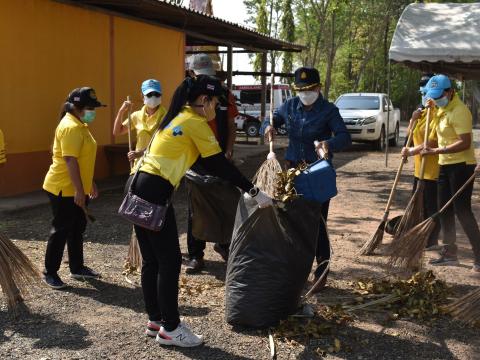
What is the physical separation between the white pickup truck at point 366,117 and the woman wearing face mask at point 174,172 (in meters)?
13.6

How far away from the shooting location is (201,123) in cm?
340

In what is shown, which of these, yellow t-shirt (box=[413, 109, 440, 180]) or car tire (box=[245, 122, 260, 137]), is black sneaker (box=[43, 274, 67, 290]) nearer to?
yellow t-shirt (box=[413, 109, 440, 180])

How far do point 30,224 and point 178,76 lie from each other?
273 inches

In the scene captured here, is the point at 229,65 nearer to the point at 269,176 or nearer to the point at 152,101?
the point at 152,101

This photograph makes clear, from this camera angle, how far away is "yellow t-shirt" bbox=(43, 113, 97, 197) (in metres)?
4.46

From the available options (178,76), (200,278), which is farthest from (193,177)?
(178,76)

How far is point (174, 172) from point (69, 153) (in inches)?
54.4

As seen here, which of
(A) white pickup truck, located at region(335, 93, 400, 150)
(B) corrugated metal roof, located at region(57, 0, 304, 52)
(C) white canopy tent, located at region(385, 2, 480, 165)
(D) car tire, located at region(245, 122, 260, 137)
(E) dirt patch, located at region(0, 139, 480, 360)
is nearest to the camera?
(E) dirt patch, located at region(0, 139, 480, 360)

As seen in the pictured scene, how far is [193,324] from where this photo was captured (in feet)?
13.2

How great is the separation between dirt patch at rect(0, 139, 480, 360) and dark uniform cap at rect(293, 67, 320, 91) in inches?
66.8

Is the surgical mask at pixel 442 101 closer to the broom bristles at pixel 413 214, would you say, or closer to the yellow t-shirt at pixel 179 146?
the broom bristles at pixel 413 214

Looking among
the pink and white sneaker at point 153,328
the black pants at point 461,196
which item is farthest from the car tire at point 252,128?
the pink and white sneaker at point 153,328

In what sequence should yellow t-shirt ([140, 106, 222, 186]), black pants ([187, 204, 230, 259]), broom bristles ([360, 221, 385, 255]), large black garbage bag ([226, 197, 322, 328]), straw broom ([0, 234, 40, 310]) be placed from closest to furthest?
yellow t-shirt ([140, 106, 222, 186]) → large black garbage bag ([226, 197, 322, 328]) → straw broom ([0, 234, 40, 310]) → black pants ([187, 204, 230, 259]) → broom bristles ([360, 221, 385, 255])

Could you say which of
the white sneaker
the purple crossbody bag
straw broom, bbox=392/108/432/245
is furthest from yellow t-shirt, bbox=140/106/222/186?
straw broom, bbox=392/108/432/245
